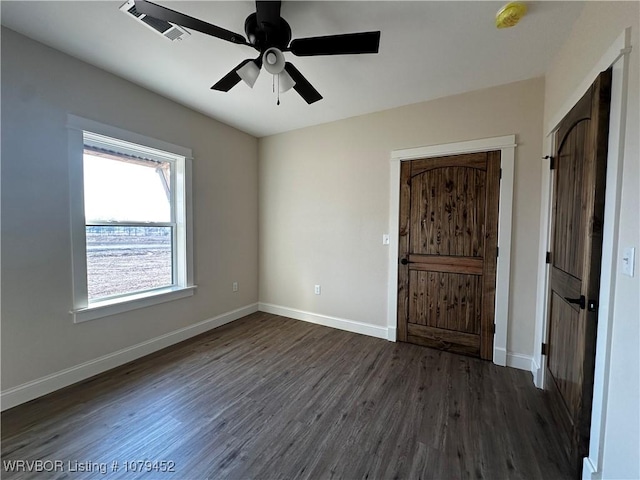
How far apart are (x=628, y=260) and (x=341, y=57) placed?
84.6 inches

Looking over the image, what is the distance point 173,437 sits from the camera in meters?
1.63

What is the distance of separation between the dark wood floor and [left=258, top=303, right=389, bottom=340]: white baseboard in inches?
19.6

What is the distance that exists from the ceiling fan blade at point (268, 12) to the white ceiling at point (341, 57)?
14cm

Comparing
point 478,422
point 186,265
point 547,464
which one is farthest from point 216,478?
point 186,265

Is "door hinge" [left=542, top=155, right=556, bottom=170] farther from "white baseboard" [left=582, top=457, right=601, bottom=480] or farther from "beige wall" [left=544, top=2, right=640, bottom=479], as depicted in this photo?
"white baseboard" [left=582, top=457, right=601, bottom=480]

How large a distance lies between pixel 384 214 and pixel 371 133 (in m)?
0.99

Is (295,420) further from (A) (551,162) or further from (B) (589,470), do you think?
(A) (551,162)

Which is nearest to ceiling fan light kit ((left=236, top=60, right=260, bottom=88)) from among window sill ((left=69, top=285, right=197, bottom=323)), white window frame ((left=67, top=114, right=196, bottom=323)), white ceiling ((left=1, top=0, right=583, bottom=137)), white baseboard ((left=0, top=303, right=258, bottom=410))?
white ceiling ((left=1, top=0, right=583, bottom=137))

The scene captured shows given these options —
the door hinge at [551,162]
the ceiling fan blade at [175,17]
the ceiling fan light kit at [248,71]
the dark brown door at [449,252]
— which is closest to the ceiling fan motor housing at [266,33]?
the ceiling fan light kit at [248,71]

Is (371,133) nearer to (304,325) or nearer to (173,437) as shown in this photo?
(304,325)

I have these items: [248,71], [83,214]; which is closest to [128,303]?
[83,214]

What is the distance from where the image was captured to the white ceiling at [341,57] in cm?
163

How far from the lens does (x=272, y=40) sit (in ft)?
5.34

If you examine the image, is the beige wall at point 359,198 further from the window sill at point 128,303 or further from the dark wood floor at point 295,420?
the window sill at point 128,303
